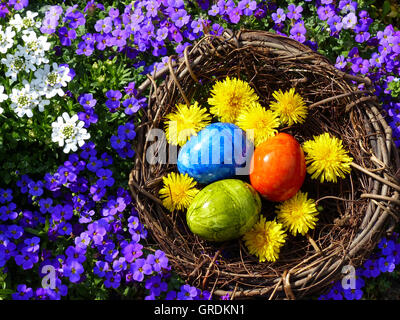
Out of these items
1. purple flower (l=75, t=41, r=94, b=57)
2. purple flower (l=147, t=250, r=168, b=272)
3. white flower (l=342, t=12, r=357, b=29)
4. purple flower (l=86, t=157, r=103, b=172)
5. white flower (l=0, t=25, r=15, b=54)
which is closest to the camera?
purple flower (l=147, t=250, r=168, b=272)

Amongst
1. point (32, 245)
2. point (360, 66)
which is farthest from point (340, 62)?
point (32, 245)

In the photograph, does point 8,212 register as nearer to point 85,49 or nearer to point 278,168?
point 85,49

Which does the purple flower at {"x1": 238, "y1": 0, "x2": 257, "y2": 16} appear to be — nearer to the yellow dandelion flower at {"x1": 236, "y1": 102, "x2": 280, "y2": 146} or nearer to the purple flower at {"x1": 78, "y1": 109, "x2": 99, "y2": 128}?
the yellow dandelion flower at {"x1": 236, "y1": 102, "x2": 280, "y2": 146}

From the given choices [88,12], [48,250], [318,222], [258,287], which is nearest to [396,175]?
[318,222]

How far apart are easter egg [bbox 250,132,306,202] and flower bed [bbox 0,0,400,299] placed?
0.58m

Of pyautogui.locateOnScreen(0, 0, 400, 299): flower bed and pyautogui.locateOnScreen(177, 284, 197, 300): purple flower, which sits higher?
pyautogui.locateOnScreen(0, 0, 400, 299): flower bed

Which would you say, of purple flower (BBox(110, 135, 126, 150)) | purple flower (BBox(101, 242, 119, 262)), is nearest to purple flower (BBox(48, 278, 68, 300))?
purple flower (BBox(101, 242, 119, 262))

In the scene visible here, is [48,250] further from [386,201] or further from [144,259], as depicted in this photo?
[386,201]

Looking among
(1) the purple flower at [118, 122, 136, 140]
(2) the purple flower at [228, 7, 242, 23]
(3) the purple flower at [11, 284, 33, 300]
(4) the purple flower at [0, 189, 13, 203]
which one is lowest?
(3) the purple flower at [11, 284, 33, 300]

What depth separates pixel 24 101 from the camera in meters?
2.47

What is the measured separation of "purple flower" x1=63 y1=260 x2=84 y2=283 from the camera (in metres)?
2.41

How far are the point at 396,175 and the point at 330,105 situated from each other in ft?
1.55

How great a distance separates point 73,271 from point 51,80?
0.92 meters

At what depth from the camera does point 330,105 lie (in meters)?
2.61
